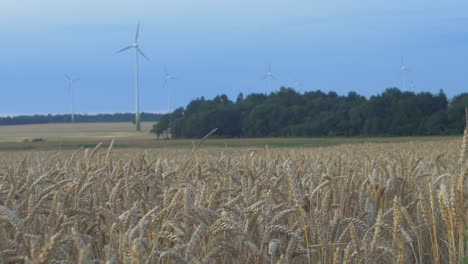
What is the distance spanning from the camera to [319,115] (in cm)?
8375

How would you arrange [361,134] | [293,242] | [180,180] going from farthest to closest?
[361,134] < [180,180] < [293,242]

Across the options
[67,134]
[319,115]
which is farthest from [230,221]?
[67,134]

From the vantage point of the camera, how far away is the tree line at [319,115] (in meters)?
76.8

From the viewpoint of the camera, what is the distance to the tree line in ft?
252

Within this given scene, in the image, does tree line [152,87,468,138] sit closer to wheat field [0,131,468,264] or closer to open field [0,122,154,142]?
open field [0,122,154,142]

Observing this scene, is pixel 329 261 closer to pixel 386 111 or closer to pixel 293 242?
pixel 293 242

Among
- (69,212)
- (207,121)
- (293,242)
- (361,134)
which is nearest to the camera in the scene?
(293,242)

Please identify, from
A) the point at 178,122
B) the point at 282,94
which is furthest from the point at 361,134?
the point at 178,122

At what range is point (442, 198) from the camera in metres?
3.76

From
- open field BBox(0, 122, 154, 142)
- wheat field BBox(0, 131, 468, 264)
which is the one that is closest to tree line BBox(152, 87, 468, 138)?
open field BBox(0, 122, 154, 142)

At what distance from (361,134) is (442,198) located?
75937 millimetres

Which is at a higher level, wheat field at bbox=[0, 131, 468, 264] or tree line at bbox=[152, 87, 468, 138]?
tree line at bbox=[152, 87, 468, 138]

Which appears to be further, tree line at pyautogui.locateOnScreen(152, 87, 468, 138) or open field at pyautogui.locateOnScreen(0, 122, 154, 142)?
open field at pyautogui.locateOnScreen(0, 122, 154, 142)

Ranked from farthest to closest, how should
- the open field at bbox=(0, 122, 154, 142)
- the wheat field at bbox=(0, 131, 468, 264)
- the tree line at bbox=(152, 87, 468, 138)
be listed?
the open field at bbox=(0, 122, 154, 142) < the tree line at bbox=(152, 87, 468, 138) < the wheat field at bbox=(0, 131, 468, 264)
